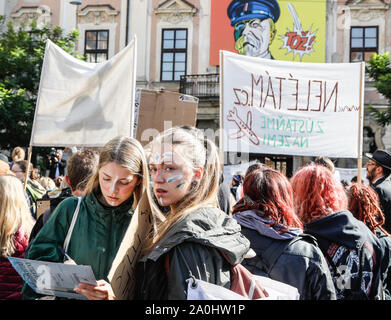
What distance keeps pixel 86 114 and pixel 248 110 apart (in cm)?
195

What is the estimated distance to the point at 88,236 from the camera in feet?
6.86

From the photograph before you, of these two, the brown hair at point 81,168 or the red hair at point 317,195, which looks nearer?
the red hair at point 317,195

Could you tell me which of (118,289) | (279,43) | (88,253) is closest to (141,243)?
(118,289)

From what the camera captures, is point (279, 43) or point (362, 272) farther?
point (279, 43)

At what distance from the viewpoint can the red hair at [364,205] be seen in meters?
3.12

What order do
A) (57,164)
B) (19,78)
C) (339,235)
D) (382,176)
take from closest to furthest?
(339,235) < (382,176) < (57,164) < (19,78)

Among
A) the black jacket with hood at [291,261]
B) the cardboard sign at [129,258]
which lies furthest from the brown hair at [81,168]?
the cardboard sign at [129,258]

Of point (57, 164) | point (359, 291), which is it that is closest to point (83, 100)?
point (359, 291)

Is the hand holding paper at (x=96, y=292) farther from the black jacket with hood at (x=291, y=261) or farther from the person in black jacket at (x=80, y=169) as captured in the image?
the person in black jacket at (x=80, y=169)

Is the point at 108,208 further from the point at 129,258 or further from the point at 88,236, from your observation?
the point at 129,258

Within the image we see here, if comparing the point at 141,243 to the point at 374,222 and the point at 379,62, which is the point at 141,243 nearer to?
the point at 374,222

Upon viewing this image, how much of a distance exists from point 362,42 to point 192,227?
1753 centimetres

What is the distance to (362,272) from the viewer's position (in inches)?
108

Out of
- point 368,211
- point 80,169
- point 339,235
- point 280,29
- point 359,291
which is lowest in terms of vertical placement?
point 359,291
